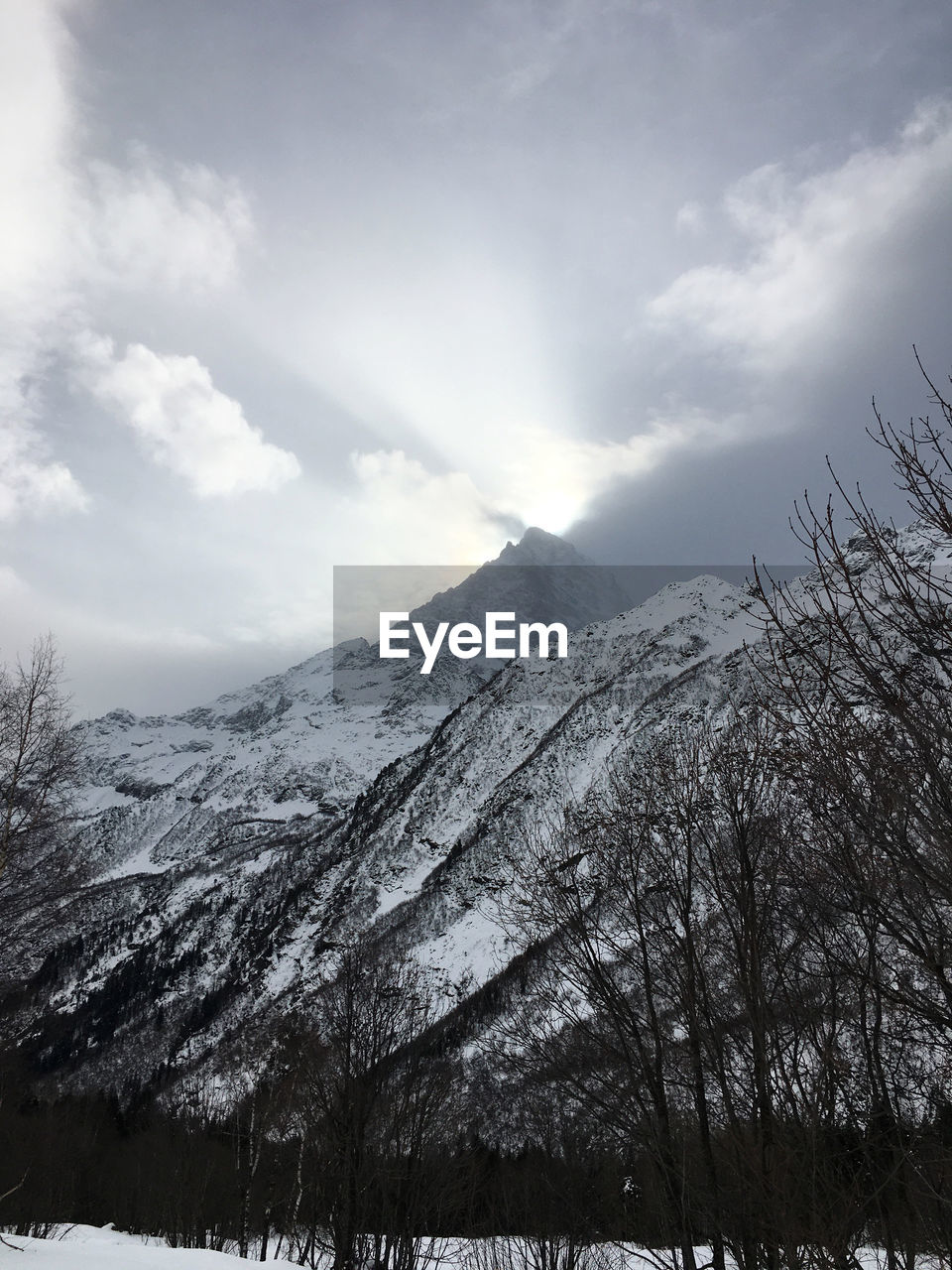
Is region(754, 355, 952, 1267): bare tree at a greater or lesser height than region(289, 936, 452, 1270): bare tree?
greater

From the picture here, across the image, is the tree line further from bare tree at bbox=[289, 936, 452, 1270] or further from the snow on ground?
the snow on ground

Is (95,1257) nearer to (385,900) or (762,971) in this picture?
(762,971)

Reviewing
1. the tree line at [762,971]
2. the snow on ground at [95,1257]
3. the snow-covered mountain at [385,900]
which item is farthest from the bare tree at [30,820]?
the snow-covered mountain at [385,900]

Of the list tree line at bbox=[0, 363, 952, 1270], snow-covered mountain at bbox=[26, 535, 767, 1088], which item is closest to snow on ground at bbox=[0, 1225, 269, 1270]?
tree line at bbox=[0, 363, 952, 1270]

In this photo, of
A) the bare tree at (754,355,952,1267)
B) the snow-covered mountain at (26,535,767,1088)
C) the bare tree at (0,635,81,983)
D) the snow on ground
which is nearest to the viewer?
the bare tree at (754,355,952,1267)

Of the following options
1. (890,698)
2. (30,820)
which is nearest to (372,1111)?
(30,820)

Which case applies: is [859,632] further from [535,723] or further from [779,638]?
[535,723]

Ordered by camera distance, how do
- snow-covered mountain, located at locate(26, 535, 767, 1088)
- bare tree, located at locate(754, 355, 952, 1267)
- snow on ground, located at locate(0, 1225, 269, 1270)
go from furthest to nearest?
snow-covered mountain, located at locate(26, 535, 767, 1088), snow on ground, located at locate(0, 1225, 269, 1270), bare tree, located at locate(754, 355, 952, 1267)

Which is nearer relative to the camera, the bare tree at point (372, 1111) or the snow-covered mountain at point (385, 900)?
the bare tree at point (372, 1111)

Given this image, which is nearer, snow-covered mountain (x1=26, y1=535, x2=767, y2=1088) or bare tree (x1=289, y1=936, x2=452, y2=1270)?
bare tree (x1=289, y1=936, x2=452, y2=1270)

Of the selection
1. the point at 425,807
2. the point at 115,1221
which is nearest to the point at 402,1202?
the point at 115,1221

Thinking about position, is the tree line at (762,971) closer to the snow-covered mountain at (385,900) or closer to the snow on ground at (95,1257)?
the snow on ground at (95,1257)
